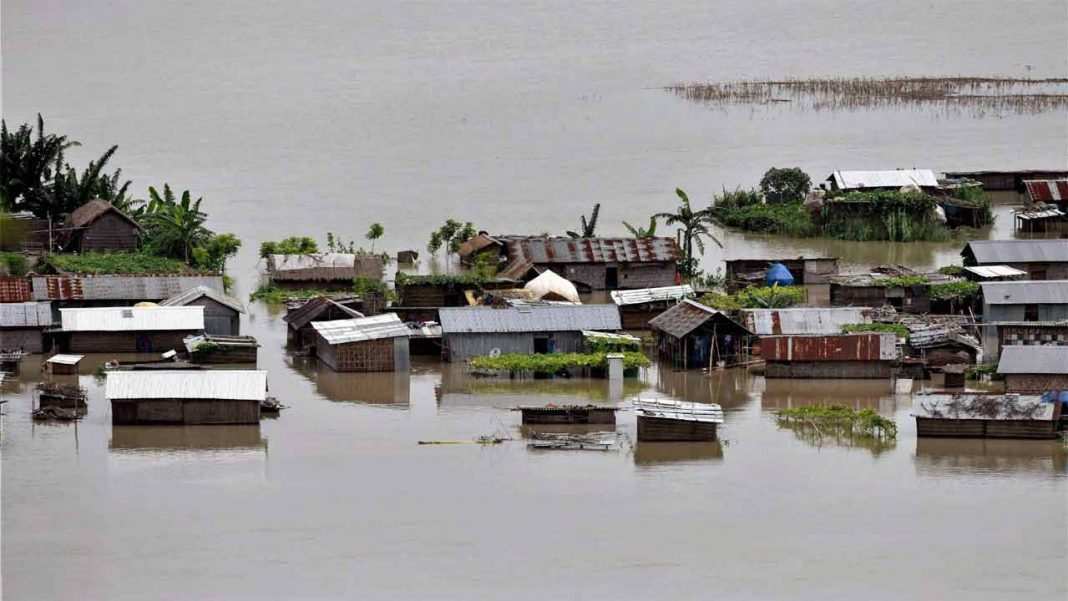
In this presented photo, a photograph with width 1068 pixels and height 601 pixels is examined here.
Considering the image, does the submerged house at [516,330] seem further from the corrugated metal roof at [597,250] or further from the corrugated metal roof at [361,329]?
the corrugated metal roof at [597,250]

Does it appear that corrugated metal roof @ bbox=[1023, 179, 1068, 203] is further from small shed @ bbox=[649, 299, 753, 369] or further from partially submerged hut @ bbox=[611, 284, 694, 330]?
small shed @ bbox=[649, 299, 753, 369]

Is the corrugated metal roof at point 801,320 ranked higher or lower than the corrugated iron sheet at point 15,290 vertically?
lower

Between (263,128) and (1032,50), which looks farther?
(1032,50)

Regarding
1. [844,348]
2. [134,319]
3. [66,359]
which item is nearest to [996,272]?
[844,348]

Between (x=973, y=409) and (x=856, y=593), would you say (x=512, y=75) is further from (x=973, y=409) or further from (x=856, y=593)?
(x=856, y=593)

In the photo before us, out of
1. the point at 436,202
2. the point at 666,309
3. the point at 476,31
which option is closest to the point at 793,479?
the point at 666,309

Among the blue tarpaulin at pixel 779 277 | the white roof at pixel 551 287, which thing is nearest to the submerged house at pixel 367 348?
the white roof at pixel 551 287
